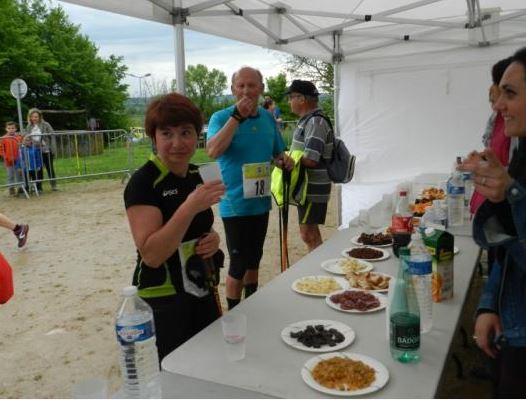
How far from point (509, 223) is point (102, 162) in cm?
1443

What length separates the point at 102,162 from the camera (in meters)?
14.6

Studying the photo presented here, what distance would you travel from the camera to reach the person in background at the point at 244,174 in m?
2.90

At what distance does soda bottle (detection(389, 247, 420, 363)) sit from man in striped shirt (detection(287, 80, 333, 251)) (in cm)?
250

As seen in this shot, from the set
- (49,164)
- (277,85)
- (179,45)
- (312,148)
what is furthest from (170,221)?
(277,85)

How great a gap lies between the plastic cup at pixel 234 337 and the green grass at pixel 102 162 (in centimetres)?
1108

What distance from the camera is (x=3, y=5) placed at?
2514 cm

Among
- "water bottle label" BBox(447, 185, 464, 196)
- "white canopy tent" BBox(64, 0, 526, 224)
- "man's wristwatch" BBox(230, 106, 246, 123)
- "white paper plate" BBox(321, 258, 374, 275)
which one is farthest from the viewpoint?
"white canopy tent" BBox(64, 0, 526, 224)

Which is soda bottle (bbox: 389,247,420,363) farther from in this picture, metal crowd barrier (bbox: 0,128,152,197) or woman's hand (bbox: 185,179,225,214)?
metal crowd barrier (bbox: 0,128,152,197)

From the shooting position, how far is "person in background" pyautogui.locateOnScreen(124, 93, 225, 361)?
1.56 metres

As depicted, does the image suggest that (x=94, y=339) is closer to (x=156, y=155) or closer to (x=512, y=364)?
(x=156, y=155)

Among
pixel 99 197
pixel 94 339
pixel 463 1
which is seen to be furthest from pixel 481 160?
pixel 99 197

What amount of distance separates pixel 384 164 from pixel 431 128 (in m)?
0.76

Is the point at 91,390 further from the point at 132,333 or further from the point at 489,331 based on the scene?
the point at 489,331

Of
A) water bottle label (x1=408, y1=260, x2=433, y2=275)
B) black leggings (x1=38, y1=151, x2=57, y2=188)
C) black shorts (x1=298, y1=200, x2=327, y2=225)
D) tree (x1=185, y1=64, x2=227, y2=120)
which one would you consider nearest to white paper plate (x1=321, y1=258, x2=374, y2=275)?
water bottle label (x1=408, y1=260, x2=433, y2=275)
